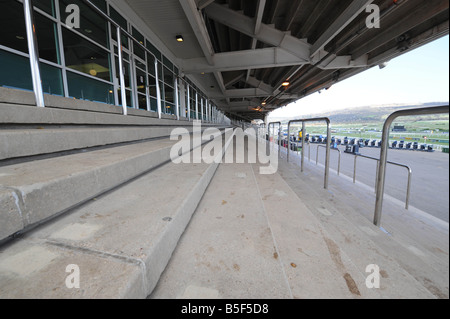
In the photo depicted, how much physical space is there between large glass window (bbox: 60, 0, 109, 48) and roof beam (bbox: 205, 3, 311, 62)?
2864mm

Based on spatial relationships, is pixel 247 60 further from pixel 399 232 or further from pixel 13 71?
pixel 399 232

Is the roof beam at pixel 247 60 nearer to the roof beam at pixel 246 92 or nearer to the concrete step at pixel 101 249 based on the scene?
Result: the roof beam at pixel 246 92

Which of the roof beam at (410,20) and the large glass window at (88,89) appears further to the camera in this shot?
the large glass window at (88,89)

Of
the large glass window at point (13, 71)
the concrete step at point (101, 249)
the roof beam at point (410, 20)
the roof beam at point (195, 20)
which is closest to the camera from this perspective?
the concrete step at point (101, 249)

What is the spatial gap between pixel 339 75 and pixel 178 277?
10464 mm

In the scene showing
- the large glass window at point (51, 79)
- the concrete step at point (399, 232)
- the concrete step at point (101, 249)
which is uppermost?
the large glass window at point (51, 79)

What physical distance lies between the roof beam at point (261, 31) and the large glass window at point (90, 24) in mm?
2864

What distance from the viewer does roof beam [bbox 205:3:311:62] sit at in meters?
5.20

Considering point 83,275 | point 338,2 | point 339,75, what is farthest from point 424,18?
point 83,275

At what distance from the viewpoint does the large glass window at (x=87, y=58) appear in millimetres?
4266

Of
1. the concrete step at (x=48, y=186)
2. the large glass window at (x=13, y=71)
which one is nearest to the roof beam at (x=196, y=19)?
the large glass window at (x=13, y=71)

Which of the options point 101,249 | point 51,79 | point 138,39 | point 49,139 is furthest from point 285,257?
point 138,39

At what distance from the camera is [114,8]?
14.4 feet

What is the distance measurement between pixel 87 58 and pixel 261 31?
195 inches
